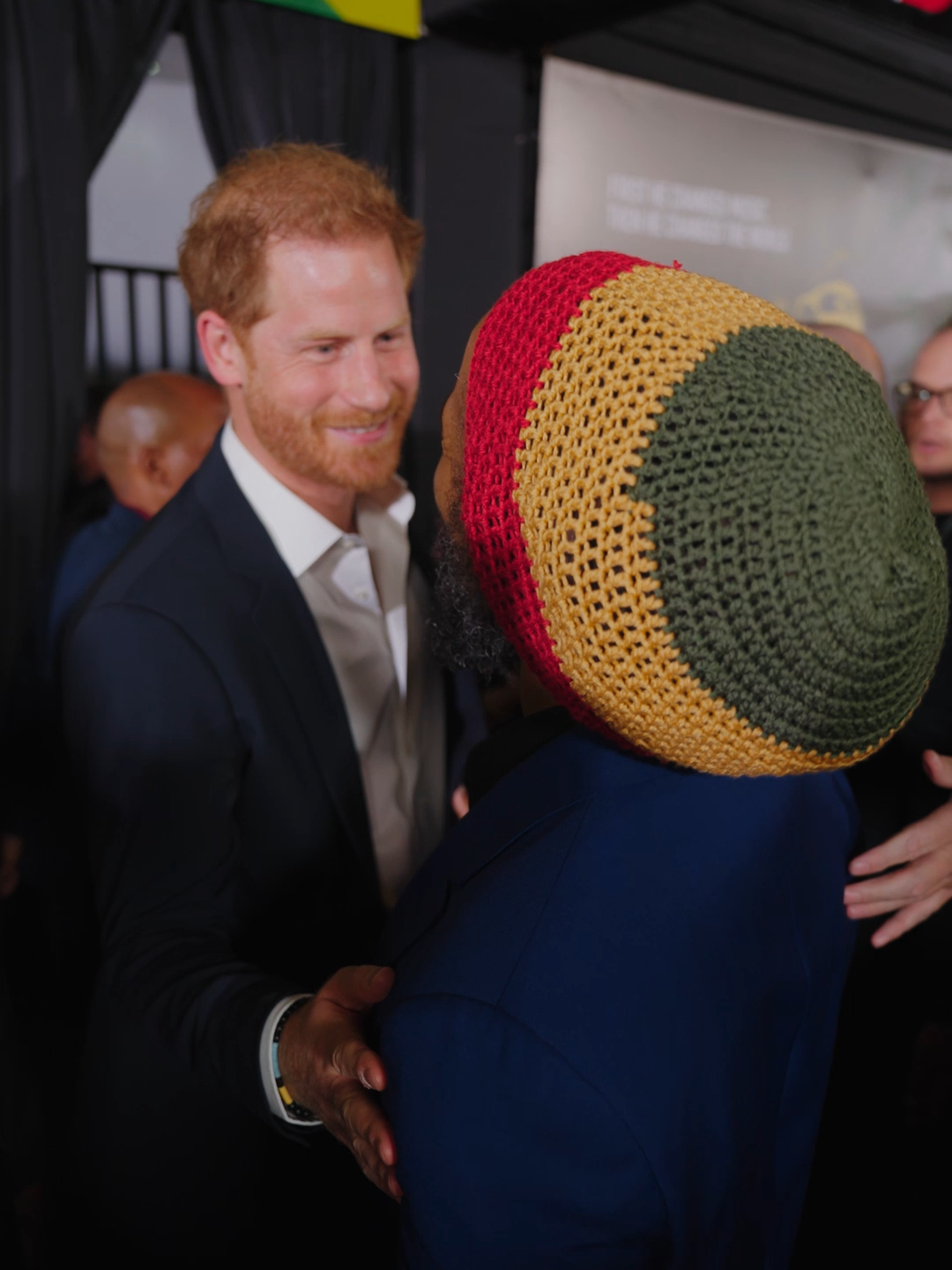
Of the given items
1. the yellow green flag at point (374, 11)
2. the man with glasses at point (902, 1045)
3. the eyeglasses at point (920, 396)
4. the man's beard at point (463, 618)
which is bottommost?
the man with glasses at point (902, 1045)

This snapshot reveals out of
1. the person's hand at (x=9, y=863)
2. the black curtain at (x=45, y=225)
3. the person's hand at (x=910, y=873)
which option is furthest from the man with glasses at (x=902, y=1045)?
the black curtain at (x=45, y=225)

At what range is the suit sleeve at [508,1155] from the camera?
57 cm

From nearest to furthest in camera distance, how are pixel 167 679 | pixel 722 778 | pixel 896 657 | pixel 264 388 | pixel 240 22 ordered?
pixel 896 657
pixel 722 778
pixel 167 679
pixel 264 388
pixel 240 22

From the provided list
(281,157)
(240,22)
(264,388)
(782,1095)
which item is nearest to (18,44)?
(240,22)

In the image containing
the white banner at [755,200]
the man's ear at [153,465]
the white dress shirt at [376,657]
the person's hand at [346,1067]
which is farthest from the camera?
the white banner at [755,200]

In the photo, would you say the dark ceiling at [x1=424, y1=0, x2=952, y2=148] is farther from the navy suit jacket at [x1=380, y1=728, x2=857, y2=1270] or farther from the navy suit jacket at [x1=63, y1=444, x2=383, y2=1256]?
the navy suit jacket at [x1=380, y1=728, x2=857, y2=1270]

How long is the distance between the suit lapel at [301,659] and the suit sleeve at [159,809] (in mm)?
77

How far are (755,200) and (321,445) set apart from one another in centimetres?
250

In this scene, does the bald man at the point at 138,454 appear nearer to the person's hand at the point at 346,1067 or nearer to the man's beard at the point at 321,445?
the man's beard at the point at 321,445

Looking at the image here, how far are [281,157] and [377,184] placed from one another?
125 millimetres

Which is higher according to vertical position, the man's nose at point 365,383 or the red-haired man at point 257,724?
the man's nose at point 365,383

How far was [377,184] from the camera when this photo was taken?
1.21 meters

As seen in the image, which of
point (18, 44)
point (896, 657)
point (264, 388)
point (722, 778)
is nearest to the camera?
point (896, 657)

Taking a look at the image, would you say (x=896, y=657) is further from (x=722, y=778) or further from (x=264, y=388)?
(x=264, y=388)
